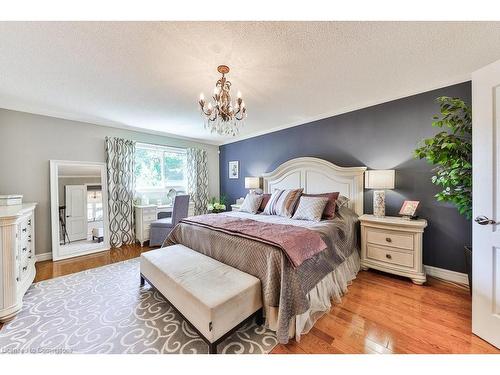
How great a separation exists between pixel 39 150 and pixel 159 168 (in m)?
1.90

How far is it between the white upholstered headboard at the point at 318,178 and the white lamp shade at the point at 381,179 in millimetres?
307

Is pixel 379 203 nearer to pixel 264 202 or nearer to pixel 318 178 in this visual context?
pixel 318 178

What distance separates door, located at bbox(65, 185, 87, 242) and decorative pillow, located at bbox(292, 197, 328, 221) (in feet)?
11.8

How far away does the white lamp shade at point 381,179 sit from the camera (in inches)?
99.4

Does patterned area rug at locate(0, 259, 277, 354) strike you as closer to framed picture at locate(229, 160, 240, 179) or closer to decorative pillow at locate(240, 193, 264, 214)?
Answer: decorative pillow at locate(240, 193, 264, 214)

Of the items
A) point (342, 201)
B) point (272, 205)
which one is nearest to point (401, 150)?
point (342, 201)

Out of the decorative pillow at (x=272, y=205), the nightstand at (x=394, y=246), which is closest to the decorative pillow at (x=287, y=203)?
the decorative pillow at (x=272, y=205)

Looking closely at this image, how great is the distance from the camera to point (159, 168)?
4590 mm

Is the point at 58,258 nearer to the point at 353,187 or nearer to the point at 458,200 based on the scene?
the point at 353,187

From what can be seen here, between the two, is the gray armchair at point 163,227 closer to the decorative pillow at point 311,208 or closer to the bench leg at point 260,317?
the decorative pillow at point 311,208

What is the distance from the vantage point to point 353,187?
304cm

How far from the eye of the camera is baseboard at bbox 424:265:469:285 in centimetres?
228
